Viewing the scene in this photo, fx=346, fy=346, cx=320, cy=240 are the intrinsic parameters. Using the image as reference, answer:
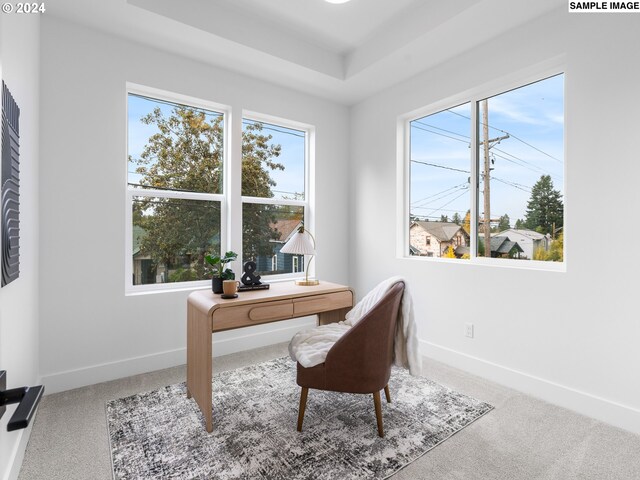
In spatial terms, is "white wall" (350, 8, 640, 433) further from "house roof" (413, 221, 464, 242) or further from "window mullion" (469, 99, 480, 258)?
"house roof" (413, 221, 464, 242)

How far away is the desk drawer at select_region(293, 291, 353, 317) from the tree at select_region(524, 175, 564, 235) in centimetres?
150

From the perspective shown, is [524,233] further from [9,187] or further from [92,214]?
[92,214]

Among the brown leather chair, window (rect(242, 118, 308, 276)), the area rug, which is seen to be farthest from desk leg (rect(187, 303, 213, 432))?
window (rect(242, 118, 308, 276))

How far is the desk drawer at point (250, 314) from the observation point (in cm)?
207

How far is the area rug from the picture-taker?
67.2 inches

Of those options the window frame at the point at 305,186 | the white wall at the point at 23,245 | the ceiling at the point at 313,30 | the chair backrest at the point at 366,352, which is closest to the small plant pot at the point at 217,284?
the chair backrest at the point at 366,352

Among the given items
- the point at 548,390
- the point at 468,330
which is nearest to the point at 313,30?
the point at 468,330

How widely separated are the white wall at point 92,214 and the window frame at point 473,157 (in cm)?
198

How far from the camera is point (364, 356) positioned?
6.26 ft

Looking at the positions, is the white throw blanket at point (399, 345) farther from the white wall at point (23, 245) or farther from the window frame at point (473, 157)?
the white wall at point (23, 245)

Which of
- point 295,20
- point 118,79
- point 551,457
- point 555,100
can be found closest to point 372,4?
point 295,20

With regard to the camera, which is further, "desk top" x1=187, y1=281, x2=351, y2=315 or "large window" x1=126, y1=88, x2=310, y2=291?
"large window" x1=126, y1=88, x2=310, y2=291

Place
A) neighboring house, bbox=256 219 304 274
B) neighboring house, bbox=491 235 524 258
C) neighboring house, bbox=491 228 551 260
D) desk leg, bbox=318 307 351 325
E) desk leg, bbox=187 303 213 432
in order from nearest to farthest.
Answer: desk leg, bbox=187 303 213 432, neighboring house, bbox=491 228 551 260, neighboring house, bbox=491 235 524 258, desk leg, bbox=318 307 351 325, neighboring house, bbox=256 219 304 274

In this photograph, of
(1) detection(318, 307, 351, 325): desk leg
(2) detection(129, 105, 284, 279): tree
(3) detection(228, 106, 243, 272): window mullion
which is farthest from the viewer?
(3) detection(228, 106, 243, 272): window mullion
